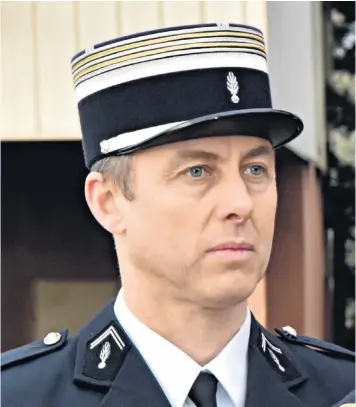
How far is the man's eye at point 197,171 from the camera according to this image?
1.04 m

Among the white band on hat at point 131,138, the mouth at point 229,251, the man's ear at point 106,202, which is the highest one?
the white band on hat at point 131,138

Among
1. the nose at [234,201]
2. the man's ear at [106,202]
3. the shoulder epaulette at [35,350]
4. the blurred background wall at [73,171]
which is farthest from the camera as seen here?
the blurred background wall at [73,171]

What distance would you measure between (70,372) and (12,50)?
3.18 feet

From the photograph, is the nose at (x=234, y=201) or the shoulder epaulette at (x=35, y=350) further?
the shoulder epaulette at (x=35, y=350)

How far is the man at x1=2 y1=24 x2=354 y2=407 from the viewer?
103cm

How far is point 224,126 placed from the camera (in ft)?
3.41

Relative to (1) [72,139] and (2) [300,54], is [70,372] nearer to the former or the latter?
(1) [72,139]

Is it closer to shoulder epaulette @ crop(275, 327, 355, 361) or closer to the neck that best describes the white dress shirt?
the neck

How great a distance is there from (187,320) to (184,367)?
0.07m

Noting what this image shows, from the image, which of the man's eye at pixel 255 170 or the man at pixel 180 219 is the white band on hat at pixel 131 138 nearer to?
the man at pixel 180 219

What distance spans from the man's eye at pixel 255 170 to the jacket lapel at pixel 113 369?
30 cm

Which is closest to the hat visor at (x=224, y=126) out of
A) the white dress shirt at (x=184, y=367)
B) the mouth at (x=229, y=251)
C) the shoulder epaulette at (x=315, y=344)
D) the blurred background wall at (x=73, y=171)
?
the mouth at (x=229, y=251)

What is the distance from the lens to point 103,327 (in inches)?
46.6

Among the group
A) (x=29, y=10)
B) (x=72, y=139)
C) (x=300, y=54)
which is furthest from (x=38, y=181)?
(x=300, y=54)
